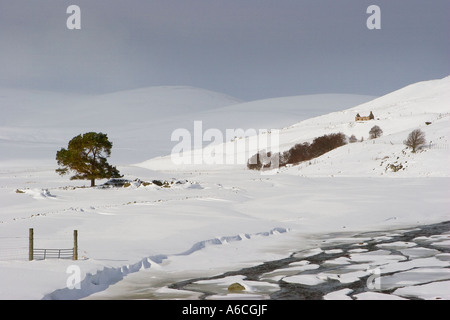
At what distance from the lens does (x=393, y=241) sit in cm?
2297

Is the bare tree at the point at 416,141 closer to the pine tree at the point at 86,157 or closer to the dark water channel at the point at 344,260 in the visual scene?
the pine tree at the point at 86,157

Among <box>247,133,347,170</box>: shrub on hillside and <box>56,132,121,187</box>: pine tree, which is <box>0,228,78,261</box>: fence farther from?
<box>247,133,347,170</box>: shrub on hillside

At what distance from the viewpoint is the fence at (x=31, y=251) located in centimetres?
1811

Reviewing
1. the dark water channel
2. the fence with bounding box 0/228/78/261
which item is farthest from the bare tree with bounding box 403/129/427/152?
the fence with bounding box 0/228/78/261

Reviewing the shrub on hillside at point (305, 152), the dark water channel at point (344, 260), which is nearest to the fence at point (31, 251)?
the dark water channel at point (344, 260)

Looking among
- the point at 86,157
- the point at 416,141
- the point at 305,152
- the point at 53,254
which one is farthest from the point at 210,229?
the point at 305,152

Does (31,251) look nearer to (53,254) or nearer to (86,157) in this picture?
(53,254)

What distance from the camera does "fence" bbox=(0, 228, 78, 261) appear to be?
18.1 m

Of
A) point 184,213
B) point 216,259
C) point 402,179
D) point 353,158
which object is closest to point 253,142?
point 353,158

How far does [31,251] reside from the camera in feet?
58.8

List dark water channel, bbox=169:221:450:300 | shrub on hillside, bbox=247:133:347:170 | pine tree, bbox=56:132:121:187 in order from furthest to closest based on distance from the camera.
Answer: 1. shrub on hillside, bbox=247:133:347:170
2. pine tree, bbox=56:132:121:187
3. dark water channel, bbox=169:221:450:300

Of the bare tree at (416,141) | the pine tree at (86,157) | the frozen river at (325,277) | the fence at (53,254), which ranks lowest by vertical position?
the frozen river at (325,277)
